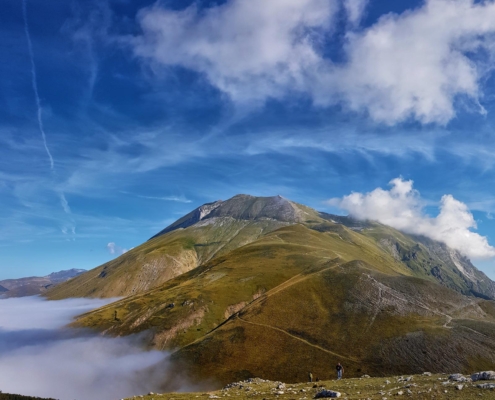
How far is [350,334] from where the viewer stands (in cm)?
12988

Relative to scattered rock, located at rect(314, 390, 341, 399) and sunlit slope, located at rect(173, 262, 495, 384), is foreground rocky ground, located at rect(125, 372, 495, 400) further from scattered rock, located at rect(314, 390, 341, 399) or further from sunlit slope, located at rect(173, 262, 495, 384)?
sunlit slope, located at rect(173, 262, 495, 384)

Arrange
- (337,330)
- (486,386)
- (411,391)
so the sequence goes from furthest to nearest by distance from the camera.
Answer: (337,330)
(411,391)
(486,386)

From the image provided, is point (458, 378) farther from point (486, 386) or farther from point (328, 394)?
point (328, 394)

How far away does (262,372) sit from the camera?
11881 cm

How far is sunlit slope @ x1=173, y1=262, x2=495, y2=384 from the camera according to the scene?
357 ft

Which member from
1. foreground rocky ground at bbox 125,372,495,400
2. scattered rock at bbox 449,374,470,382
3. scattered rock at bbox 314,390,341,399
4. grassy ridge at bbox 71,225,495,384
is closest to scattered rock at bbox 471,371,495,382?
foreground rocky ground at bbox 125,372,495,400

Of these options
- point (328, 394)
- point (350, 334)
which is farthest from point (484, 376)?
point (350, 334)

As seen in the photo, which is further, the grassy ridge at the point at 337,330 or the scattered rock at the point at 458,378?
the grassy ridge at the point at 337,330

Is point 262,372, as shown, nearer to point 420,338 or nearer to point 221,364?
point 221,364

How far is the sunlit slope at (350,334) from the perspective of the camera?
108938 mm

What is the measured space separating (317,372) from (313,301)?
49.9m

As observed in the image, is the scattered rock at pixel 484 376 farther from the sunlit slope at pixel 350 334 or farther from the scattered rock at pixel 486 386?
the sunlit slope at pixel 350 334

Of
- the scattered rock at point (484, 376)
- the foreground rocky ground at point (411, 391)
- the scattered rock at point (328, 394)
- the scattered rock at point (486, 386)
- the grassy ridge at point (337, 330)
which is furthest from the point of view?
the grassy ridge at point (337, 330)

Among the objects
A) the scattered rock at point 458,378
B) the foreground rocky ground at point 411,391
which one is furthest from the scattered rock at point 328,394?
the scattered rock at point 458,378
